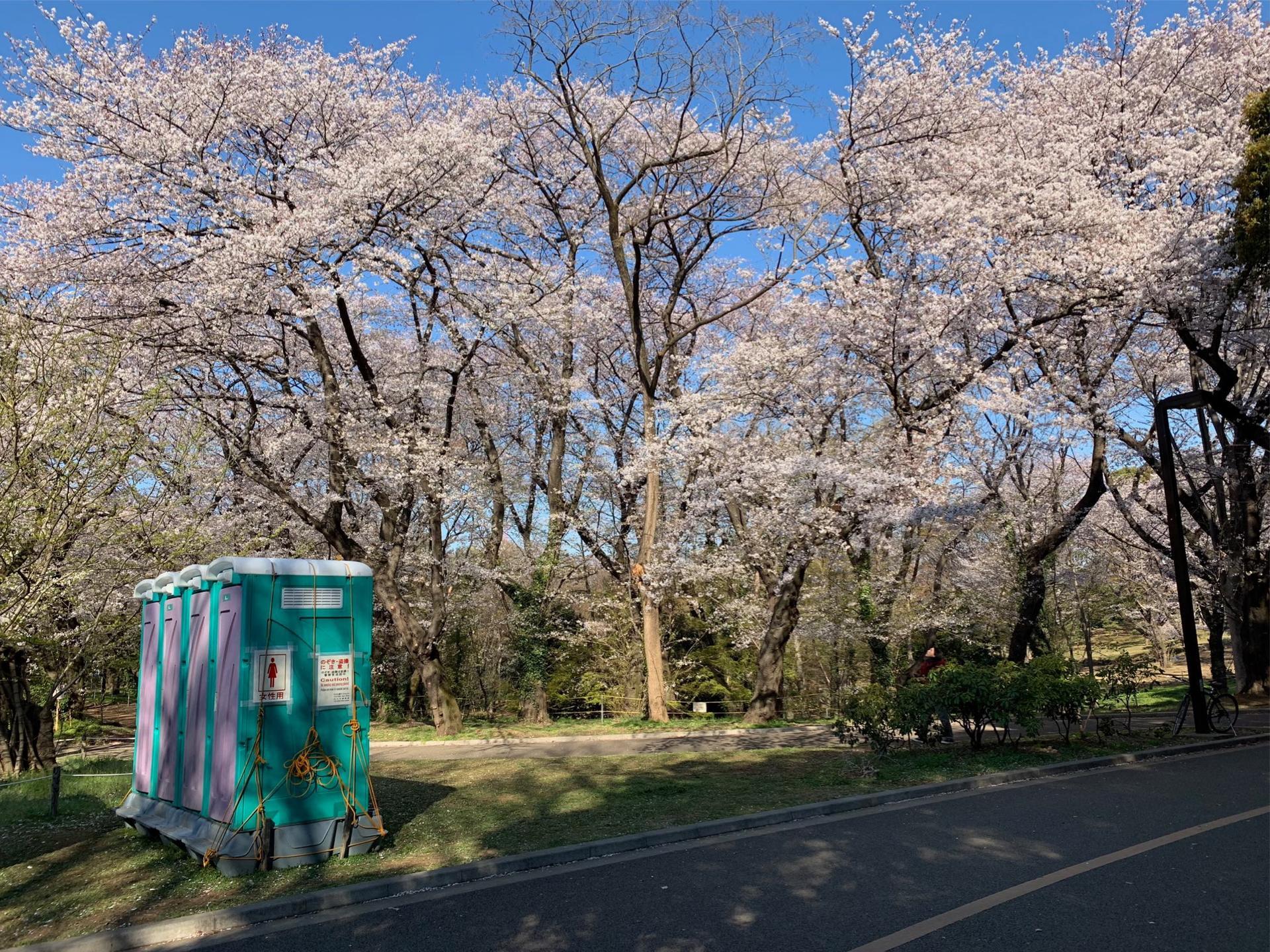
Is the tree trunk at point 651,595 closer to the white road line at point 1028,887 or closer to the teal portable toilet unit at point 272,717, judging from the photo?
the teal portable toilet unit at point 272,717

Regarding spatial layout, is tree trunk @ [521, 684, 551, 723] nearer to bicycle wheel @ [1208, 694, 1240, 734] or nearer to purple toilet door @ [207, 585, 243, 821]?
bicycle wheel @ [1208, 694, 1240, 734]

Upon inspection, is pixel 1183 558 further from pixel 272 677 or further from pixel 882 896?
pixel 272 677

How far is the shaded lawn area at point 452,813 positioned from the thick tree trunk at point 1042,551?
215 inches

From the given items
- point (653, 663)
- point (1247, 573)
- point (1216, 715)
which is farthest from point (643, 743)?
point (1247, 573)

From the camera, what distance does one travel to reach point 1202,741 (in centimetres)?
1242

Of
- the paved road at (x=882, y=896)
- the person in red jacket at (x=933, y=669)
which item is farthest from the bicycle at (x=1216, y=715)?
the paved road at (x=882, y=896)

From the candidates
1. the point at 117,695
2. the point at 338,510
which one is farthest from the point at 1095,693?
the point at 117,695

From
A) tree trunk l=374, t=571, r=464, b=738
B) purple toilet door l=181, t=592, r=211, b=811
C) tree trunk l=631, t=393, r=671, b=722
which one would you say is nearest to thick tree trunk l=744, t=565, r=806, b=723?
tree trunk l=631, t=393, r=671, b=722

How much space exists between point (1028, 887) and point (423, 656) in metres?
15.6

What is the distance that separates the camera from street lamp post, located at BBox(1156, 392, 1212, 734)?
44.2 feet

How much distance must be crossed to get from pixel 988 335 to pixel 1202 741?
849 centimetres

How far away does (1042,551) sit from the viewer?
59.9 ft

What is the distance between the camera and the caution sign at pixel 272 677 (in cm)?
670

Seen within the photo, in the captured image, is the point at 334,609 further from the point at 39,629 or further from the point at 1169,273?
the point at 1169,273
